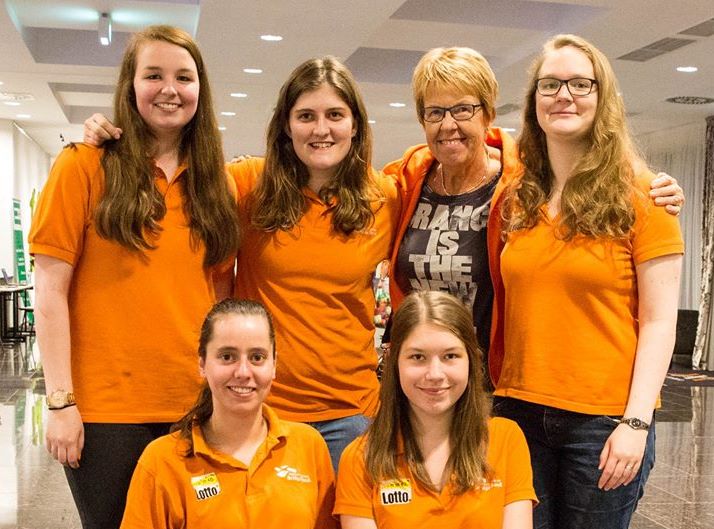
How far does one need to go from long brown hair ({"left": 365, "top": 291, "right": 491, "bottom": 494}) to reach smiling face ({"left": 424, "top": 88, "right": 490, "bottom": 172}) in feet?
1.79

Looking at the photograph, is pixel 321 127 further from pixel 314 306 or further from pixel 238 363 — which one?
pixel 238 363

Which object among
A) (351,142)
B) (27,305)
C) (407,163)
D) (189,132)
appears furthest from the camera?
(27,305)

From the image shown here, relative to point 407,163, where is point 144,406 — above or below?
below

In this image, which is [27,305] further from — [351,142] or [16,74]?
[351,142]

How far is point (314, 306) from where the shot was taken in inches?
103

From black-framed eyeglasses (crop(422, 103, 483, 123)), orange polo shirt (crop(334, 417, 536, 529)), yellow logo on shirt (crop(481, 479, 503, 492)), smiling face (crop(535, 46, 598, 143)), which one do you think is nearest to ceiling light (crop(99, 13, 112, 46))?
black-framed eyeglasses (crop(422, 103, 483, 123))

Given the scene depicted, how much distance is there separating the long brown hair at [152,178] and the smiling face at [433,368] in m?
0.59

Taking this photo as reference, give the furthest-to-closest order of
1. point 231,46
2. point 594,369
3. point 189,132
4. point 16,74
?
point 16,74
point 231,46
point 189,132
point 594,369

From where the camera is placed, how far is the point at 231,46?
29.5ft

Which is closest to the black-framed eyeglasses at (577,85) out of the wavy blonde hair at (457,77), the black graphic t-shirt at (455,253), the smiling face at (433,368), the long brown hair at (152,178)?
the wavy blonde hair at (457,77)

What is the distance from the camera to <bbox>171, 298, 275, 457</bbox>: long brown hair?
7.59 feet

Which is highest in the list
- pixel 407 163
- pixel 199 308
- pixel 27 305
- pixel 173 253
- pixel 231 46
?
pixel 231 46

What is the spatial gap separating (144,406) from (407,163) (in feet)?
3.95

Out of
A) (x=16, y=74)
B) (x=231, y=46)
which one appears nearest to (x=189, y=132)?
(x=231, y=46)
